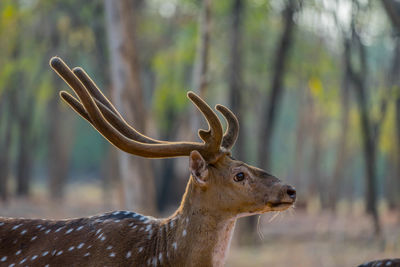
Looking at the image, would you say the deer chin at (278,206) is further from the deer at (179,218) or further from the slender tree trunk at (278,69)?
the slender tree trunk at (278,69)

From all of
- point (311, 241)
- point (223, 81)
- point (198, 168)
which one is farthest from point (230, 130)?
point (223, 81)

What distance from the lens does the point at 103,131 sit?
476 cm

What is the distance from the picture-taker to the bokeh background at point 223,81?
450 inches

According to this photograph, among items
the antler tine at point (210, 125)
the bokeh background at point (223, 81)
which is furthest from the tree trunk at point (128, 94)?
the antler tine at point (210, 125)

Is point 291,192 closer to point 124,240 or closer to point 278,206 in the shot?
point 278,206

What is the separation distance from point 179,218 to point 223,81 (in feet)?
64.6

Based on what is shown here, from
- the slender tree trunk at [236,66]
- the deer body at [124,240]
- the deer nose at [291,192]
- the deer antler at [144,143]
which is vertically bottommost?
the deer body at [124,240]

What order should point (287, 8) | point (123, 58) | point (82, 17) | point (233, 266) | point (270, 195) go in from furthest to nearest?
point (82, 17)
point (287, 8)
point (233, 266)
point (123, 58)
point (270, 195)

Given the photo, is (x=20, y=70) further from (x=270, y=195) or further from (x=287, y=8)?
(x=270, y=195)

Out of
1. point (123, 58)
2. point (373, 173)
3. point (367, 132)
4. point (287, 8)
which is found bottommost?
point (373, 173)

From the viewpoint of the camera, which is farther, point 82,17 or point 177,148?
point 82,17

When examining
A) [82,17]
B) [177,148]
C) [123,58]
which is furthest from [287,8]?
[177,148]

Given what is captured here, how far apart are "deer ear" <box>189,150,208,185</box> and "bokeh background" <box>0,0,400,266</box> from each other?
690mm

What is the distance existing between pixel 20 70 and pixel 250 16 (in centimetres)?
772
